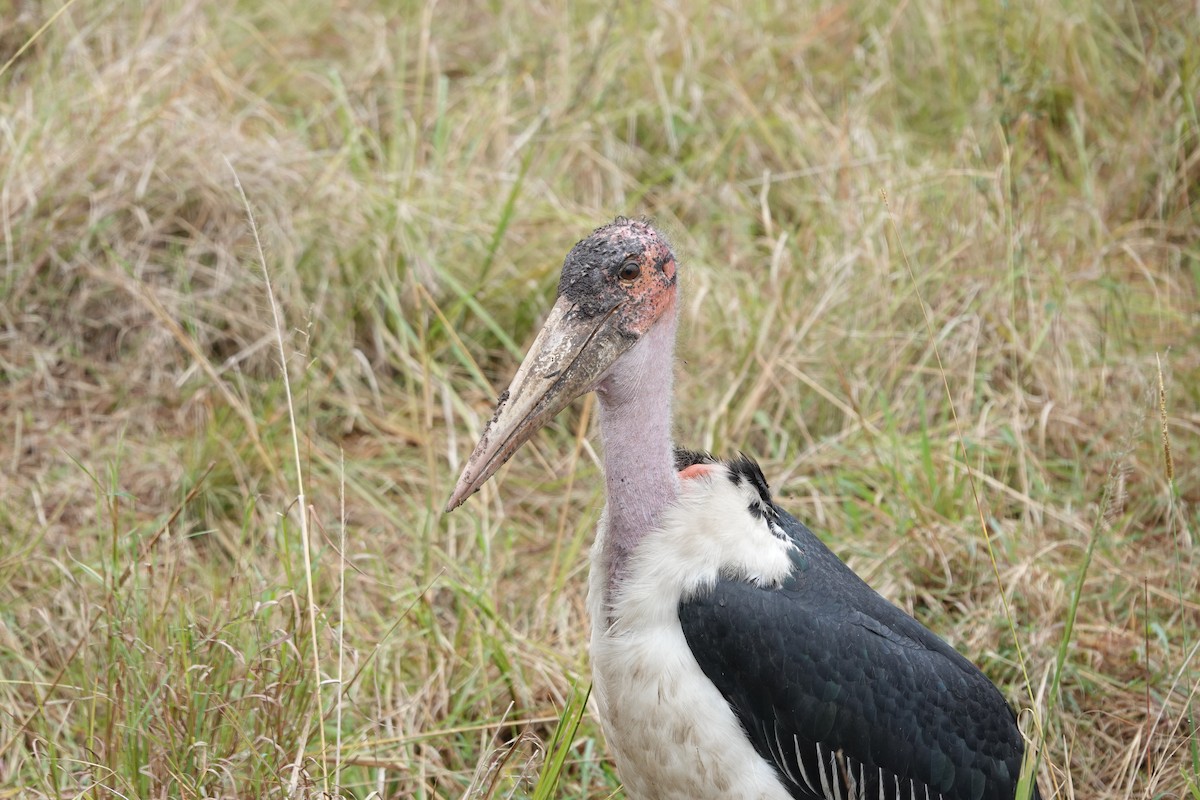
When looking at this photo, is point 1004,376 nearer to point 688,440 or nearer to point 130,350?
point 688,440

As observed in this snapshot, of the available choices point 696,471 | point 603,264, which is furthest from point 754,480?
point 603,264

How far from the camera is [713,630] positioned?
2580 millimetres

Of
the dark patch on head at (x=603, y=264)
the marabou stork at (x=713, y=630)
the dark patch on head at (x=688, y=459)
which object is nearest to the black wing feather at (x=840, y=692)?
the marabou stork at (x=713, y=630)

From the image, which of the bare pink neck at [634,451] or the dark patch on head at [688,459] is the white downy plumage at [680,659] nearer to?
the bare pink neck at [634,451]

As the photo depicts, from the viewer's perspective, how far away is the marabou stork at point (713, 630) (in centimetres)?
259

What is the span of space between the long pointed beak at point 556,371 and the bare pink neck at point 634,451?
54 mm

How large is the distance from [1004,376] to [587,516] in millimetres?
1493

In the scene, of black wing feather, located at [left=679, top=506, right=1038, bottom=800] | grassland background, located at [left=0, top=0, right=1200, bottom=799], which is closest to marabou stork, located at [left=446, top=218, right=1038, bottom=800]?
black wing feather, located at [left=679, top=506, right=1038, bottom=800]

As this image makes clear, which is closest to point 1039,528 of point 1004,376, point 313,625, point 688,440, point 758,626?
point 1004,376

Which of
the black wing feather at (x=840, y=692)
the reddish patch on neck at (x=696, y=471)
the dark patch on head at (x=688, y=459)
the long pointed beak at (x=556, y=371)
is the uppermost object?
the long pointed beak at (x=556, y=371)

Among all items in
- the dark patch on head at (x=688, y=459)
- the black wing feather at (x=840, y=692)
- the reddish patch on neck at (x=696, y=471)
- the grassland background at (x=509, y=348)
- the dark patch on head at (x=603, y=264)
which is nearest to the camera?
the black wing feather at (x=840, y=692)

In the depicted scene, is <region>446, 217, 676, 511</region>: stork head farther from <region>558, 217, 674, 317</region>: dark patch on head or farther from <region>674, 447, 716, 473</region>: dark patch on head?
<region>674, 447, 716, 473</region>: dark patch on head

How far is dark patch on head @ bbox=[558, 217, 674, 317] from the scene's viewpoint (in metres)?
2.69

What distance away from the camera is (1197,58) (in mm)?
5273
